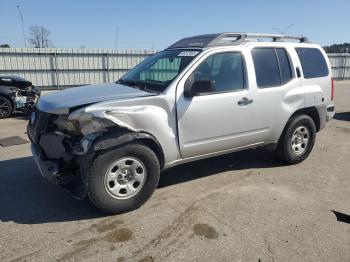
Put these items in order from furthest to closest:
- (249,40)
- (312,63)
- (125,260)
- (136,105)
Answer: (312,63), (249,40), (136,105), (125,260)

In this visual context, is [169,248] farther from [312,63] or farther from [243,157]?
[312,63]

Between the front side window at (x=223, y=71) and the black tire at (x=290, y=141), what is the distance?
1.25 metres

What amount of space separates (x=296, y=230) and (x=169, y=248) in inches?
53.7

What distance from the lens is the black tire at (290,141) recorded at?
573 cm

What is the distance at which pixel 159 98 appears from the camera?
14.1ft

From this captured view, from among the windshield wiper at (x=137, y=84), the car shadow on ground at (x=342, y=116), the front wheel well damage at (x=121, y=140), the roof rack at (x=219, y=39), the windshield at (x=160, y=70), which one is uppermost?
the roof rack at (x=219, y=39)

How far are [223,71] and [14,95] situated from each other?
7442 mm

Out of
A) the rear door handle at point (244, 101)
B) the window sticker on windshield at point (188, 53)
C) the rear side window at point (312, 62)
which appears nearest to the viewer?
the window sticker on windshield at point (188, 53)

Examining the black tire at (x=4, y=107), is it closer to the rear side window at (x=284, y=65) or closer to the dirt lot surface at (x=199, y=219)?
the dirt lot surface at (x=199, y=219)

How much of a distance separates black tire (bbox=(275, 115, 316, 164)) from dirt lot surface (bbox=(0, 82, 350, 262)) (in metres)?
0.16

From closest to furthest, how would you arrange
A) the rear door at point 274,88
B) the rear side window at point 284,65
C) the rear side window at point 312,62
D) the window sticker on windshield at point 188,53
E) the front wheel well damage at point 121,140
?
the front wheel well damage at point 121,140
the window sticker on windshield at point 188,53
the rear door at point 274,88
the rear side window at point 284,65
the rear side window at point 312,62

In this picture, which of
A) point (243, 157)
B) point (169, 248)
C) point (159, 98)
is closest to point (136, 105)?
point (159, 98)

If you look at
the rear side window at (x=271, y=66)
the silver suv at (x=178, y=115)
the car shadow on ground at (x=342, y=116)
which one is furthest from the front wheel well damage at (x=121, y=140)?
the car shadow on ground at (x=342, y=116)

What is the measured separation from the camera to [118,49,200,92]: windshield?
4656 mm
